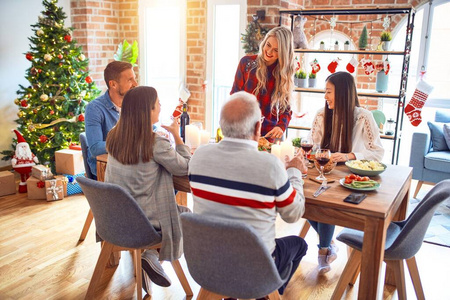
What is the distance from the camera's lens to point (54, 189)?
4082mm

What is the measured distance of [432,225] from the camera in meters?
A: 3.66

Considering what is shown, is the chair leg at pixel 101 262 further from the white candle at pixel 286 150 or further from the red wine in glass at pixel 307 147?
the red wine in glass at pixel 307 147

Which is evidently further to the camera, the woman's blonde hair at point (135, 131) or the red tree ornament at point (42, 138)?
the red tree ornament at point (42, 138)

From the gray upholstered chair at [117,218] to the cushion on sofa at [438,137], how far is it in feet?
10.7

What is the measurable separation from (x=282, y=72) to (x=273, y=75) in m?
0.08

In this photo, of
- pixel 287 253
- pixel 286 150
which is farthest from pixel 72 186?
pixel 287 253

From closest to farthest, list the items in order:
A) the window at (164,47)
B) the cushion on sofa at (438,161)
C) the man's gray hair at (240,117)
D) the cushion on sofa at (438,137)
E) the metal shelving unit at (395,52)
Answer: the man's gray hair at (240,117) → the metal shelving unit at (395,52) → the cushion on sofa at (438,161) → the cushion on sofa at (438,137) → the window at (164,47)

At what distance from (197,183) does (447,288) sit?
1.89 meters

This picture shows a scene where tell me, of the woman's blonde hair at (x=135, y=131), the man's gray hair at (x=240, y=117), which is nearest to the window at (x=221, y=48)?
the woman's blonde hair at (x=135, y=131)

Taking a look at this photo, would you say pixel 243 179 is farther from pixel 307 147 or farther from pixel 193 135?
pixel 193 135

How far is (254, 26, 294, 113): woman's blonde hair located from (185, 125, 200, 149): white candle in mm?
671

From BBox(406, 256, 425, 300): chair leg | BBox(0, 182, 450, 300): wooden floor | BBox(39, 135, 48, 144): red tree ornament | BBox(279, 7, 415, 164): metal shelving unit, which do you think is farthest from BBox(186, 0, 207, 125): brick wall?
BBox(406, 256, 425, 300): chair leg

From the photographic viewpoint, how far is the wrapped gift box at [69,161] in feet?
14.0

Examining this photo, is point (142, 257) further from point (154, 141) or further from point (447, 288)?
point (447, 288)
